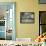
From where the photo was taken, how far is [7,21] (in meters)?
5.05

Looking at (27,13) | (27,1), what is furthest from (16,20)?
(27,1)

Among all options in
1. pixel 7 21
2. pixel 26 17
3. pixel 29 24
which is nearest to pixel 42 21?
pixel 29 24

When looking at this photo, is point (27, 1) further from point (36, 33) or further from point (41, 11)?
point (36, 33)

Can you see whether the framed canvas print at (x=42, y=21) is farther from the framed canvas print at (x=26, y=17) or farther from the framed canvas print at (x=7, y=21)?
the framed canvas print at (x=7, y=21)

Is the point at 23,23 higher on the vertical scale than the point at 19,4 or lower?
lower

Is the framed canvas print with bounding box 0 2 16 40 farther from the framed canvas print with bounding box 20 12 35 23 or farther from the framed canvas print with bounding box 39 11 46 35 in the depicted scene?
the framed canvas print with bounding box 39 11 46 35

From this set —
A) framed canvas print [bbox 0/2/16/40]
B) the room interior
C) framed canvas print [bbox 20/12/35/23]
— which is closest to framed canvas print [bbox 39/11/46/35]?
the room interior

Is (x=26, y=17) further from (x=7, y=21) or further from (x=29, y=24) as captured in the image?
(x=7, y=21)

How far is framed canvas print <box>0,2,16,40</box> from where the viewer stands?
4.98 m

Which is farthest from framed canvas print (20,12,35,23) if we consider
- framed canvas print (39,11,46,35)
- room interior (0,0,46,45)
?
framed canvas print (39,11,46,35)

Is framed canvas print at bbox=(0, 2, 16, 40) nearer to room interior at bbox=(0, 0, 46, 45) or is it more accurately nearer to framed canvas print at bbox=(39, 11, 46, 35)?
room interior at bbox=(0, 0, 46, 45)

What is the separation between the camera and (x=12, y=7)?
498cm

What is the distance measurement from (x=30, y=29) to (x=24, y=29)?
0.23m

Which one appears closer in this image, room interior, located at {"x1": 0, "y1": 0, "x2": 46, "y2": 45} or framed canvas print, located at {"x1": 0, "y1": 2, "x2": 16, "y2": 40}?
room interior, located at {"x1": 0, "y1": 0, "x2": 46, "y2": 45}
